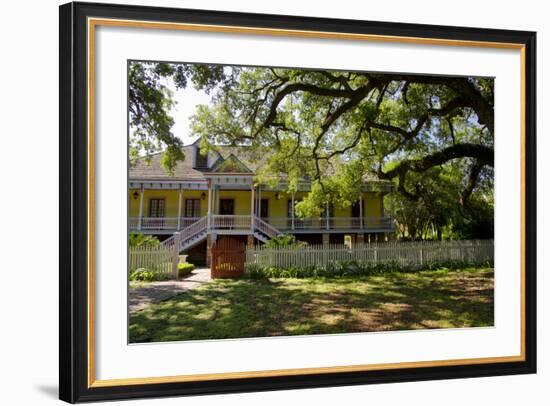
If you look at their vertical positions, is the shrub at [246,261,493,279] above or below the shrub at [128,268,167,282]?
below

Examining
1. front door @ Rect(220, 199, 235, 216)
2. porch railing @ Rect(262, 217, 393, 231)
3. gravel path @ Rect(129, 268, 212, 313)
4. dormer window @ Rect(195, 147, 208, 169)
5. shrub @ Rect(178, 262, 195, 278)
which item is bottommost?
gravel path @ Rect(129, 268, 212, 313)

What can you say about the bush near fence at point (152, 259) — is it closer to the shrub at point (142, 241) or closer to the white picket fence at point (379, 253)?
the shrub at point (142, 241)

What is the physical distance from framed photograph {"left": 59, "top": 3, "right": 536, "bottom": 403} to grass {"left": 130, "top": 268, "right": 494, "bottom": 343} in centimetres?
5

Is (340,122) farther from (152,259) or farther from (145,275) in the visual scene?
(145,275)

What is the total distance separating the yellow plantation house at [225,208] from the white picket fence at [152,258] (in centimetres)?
308

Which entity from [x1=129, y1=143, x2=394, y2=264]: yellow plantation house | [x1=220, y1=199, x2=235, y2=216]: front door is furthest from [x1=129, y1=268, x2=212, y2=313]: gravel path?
[x1=220, y1=199, x2=235, y2=216]: front door

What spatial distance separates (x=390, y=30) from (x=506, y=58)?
1426 mm

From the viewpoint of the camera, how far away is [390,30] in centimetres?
455

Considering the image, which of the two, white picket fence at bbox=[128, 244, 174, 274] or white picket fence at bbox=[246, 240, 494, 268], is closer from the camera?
white picket fence at bbox=[128, 244, 174, 274]

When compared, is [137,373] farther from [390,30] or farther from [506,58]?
[506,58]

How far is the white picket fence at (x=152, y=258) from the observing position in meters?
9.73

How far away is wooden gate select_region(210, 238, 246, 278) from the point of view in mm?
11227

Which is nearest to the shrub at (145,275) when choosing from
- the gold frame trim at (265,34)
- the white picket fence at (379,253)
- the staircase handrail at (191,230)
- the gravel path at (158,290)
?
the gravel path at (158,290)

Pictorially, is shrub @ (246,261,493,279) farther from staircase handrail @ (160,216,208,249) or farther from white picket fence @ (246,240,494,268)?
staircase handrail @ (160,216,208,249)
